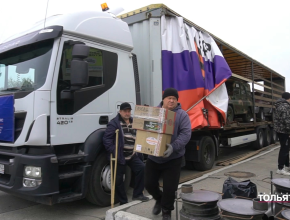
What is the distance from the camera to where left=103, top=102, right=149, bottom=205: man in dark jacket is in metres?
4.02

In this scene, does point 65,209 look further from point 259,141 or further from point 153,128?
point 259,141

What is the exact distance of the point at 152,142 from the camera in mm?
2996

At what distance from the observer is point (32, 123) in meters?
3.44

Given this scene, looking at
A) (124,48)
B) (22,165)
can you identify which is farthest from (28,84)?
(124,48)

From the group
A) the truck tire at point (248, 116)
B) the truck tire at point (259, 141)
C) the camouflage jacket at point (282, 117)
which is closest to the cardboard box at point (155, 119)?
the camouflage jacket at point (282, 117)

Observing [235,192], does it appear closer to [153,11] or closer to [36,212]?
[36,212]

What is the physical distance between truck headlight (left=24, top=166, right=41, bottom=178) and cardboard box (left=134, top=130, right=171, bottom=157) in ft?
4.41

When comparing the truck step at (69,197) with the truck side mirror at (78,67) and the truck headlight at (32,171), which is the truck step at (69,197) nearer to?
the truck headlight at (32,171)

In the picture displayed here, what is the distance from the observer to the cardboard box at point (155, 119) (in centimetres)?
292

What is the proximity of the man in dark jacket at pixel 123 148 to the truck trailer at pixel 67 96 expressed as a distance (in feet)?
0.70

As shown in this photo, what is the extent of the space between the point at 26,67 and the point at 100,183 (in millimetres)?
2078

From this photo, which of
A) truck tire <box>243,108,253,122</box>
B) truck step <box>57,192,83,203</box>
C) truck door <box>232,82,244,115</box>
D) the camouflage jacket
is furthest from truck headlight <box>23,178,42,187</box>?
truck tire <box>243,108,253,122</box>

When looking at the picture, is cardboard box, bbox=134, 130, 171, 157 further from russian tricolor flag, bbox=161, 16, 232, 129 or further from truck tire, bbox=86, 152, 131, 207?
russian tricolor flag, bbox=161, 16, 232, 129

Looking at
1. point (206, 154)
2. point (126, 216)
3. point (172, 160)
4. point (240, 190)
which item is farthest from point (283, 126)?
point (126, 216)
